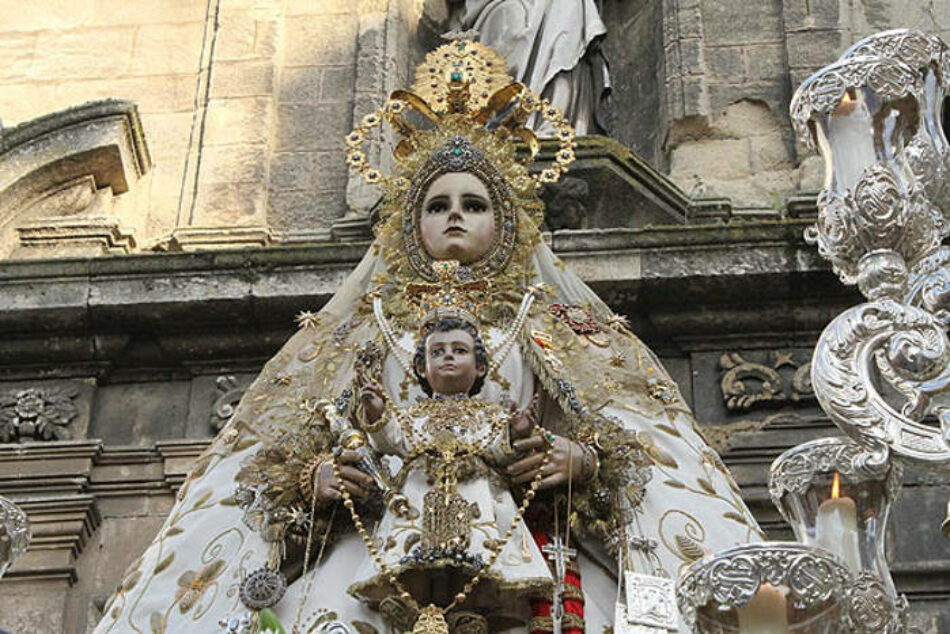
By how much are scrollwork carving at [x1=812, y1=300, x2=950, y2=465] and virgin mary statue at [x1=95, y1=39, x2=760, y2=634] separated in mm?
1124

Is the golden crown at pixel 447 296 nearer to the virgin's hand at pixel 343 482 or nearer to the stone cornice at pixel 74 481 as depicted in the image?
the virgin's hand at pixel 343 482

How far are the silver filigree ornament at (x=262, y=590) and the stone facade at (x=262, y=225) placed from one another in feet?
6.18

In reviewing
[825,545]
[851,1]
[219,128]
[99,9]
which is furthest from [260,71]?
[825,545]

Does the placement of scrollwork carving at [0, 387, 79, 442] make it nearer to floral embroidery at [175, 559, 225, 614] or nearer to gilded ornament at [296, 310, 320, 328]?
gilded ornament at [296, 310, 320, 328]

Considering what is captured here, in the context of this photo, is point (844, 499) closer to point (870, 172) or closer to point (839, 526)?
point (839, 526)

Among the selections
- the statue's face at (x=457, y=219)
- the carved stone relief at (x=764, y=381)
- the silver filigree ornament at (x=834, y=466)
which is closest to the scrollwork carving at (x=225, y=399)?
the statue's face at (x=457, y=219)

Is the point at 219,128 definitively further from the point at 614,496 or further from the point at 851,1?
the point at 614,496

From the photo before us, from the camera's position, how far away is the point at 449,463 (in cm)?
569

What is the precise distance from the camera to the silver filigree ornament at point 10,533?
5.27 metres

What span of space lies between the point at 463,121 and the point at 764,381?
5.11 feet

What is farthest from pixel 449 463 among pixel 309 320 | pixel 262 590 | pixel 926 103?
pixel 926 103

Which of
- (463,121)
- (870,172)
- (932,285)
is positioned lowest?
(932,285)

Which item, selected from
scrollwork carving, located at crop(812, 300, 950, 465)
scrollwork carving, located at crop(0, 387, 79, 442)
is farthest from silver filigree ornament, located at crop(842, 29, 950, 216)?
scrollwork carving, located at crop(0, 387, 79, 442)

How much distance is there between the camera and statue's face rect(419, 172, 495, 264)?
6641mm
